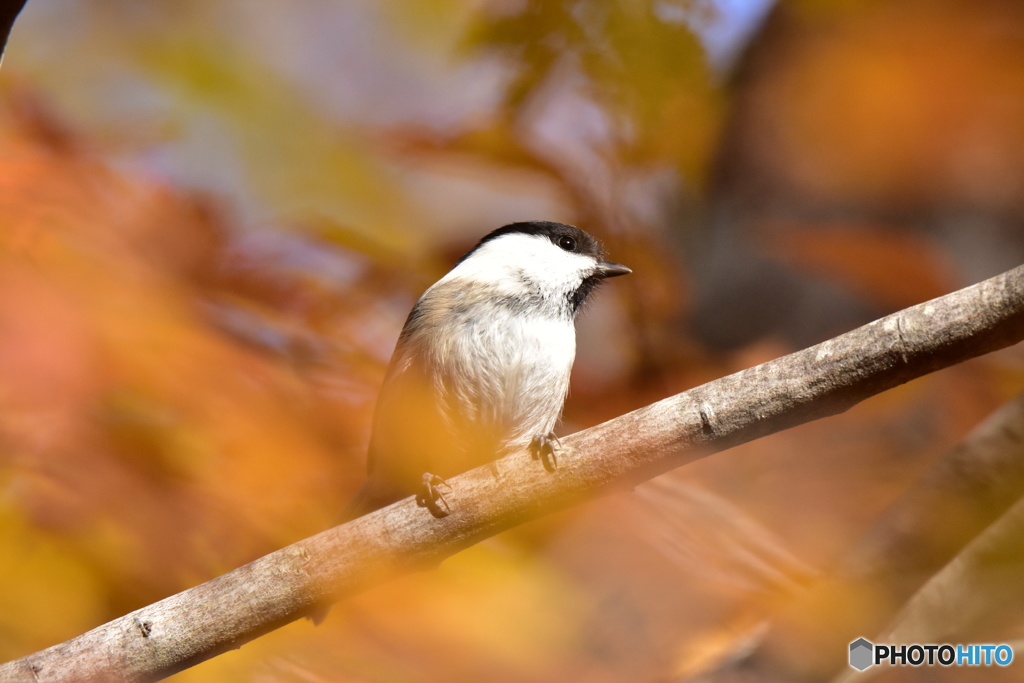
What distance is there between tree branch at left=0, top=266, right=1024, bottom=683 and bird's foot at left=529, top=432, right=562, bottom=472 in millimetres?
13

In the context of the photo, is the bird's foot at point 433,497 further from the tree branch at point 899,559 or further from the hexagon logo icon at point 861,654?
the hexagon logo icon at point 861,654

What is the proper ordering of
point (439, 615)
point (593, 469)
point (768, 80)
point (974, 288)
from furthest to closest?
point (768, 80) → point (439, 615) → point (593, 469) → point (974, 288)

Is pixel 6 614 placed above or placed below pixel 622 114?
below

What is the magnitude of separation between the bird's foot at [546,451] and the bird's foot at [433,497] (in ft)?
0.41

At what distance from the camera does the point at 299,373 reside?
3.48 ft

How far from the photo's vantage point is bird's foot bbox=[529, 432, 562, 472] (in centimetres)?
84

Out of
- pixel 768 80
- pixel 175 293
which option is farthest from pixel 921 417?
pixel 175 293

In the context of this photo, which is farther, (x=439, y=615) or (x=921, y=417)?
(x=921, y=417)

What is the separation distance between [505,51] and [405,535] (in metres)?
0.92

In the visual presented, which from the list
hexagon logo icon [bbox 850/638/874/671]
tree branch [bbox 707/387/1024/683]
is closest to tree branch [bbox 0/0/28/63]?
tree branch [bbox 707/387/1024/683]

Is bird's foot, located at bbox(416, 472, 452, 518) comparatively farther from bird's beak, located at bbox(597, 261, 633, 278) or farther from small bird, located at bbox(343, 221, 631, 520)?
bird's beak, located at bbox(597, 261, 633, 278)

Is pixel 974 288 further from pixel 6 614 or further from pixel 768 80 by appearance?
pixel 6 614

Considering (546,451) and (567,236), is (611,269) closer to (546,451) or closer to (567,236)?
(567,236)

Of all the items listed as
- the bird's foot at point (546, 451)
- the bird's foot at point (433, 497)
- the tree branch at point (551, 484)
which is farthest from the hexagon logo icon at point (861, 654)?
the bird's foot at point (433, 497)
